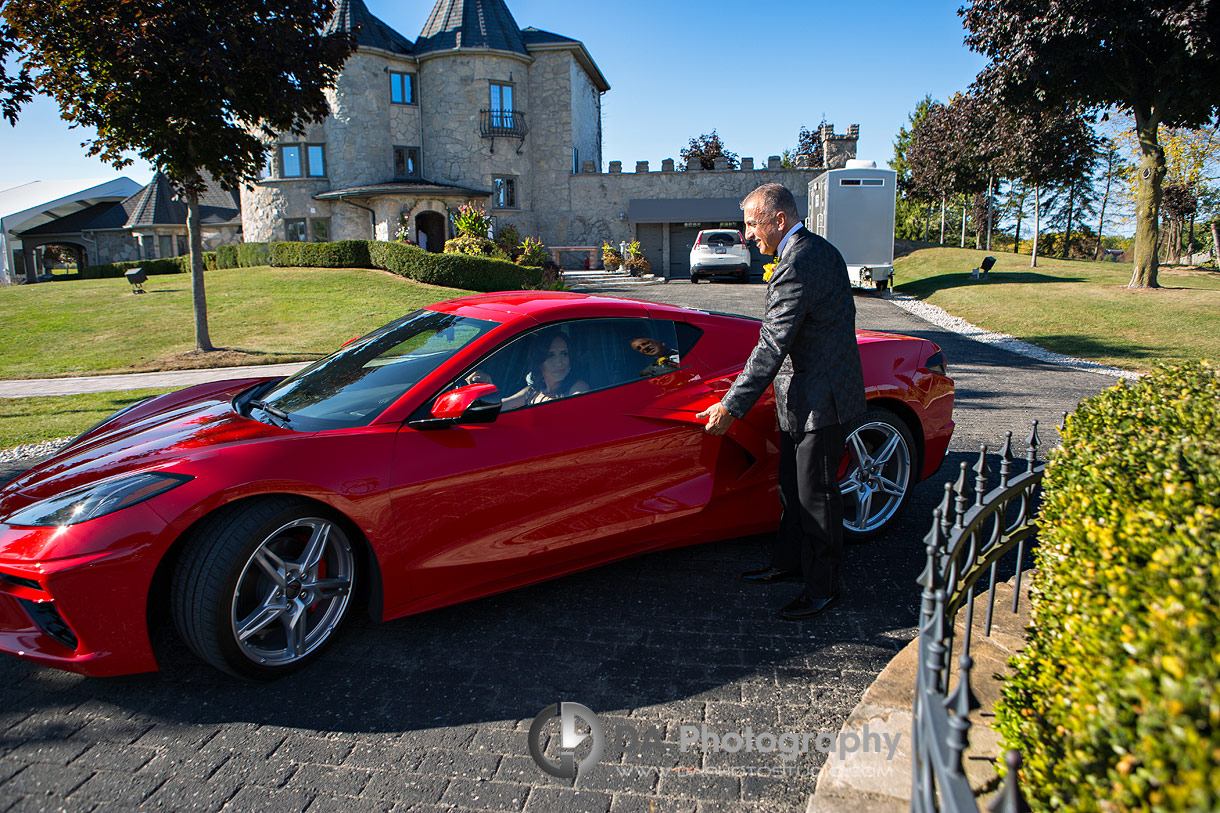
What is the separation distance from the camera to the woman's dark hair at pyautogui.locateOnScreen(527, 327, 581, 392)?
361 centimetres

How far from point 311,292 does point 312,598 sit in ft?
69.2

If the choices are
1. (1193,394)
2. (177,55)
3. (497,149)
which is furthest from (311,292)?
(1193,394)

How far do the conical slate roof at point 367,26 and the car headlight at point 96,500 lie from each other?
110 ft

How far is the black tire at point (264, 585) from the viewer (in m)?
2.84

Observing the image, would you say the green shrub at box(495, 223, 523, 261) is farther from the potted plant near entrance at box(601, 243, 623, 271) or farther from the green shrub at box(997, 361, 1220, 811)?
the green shrub at box(997, 361, 1220, 811)

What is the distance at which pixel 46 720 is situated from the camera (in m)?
2.84

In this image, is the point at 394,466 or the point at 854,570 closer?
the point at 394,466

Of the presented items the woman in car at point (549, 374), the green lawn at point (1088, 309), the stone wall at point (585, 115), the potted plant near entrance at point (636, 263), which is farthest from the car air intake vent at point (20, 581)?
the stone wall at point (585, 115)

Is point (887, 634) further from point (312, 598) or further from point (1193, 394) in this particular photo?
point (312, 598)

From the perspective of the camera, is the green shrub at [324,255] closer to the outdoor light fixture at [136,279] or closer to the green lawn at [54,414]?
the outdoor light fixture at [136,279]

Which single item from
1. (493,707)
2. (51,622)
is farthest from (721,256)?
(51,622)

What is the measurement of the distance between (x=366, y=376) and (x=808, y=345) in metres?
2.17

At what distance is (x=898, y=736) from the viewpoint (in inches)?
95.2

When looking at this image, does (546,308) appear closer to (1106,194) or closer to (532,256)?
(532,256)
